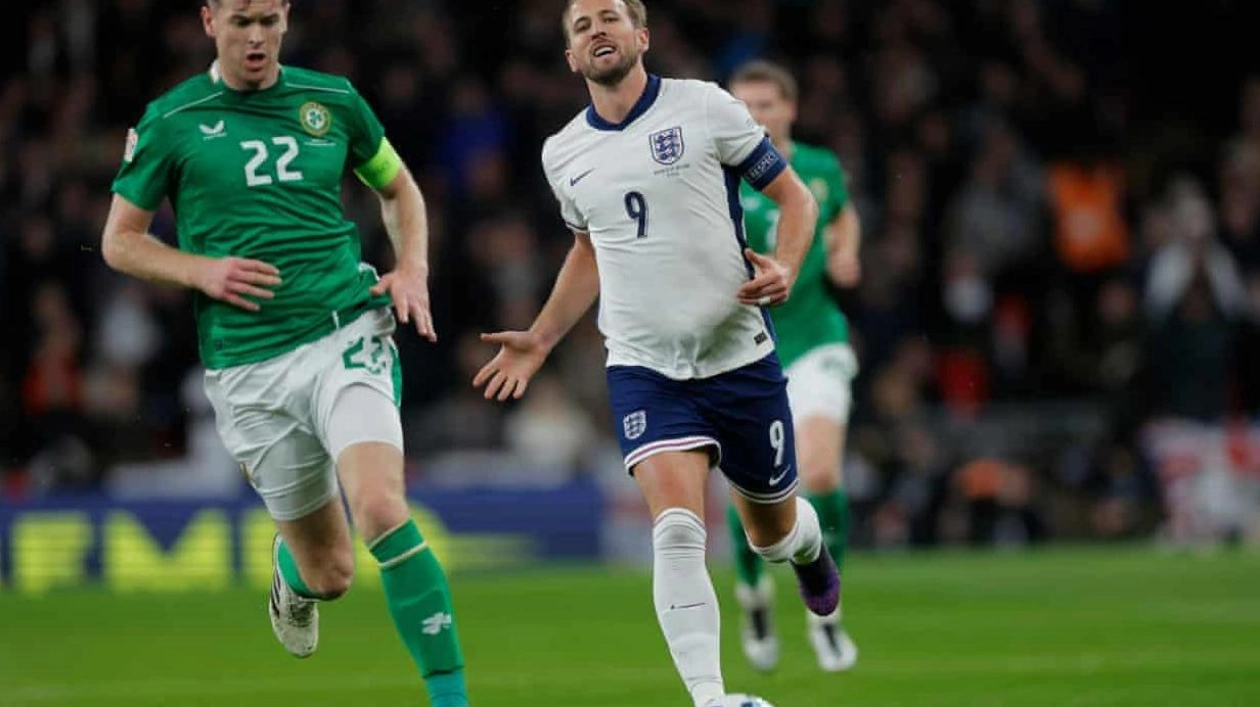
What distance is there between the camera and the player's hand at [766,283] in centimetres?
784

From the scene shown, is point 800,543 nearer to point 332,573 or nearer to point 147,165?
point 332,573

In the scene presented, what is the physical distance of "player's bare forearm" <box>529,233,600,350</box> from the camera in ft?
28.1

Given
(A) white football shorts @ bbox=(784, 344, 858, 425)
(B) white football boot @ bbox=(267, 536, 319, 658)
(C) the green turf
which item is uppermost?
(A) white football shorts @ bbox=(784, 344, 858, 425)

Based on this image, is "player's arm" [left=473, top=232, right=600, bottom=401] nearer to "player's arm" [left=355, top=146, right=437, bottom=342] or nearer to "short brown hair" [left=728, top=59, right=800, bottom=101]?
"player's arm" [left=355, top=146, right=437, bottom=342]

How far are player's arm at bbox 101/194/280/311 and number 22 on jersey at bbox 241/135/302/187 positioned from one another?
11.8 inches

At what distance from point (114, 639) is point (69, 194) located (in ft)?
24.4

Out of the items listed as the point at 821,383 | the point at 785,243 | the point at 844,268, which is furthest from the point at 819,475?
the point at 785,243

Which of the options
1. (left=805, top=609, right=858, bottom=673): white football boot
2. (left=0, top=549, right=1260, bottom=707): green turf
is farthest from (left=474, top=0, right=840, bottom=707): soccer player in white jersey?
(left=805, top=609, right=858, bottom=673): white football boot

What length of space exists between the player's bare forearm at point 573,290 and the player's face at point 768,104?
2640 millimetres

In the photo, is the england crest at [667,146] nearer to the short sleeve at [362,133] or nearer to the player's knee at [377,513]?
the short sleeve at [362,133]

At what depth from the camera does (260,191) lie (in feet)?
27.2

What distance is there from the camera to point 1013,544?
795 inches

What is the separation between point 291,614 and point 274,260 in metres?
1.78

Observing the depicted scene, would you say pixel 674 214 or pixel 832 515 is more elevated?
pixel 674 214
